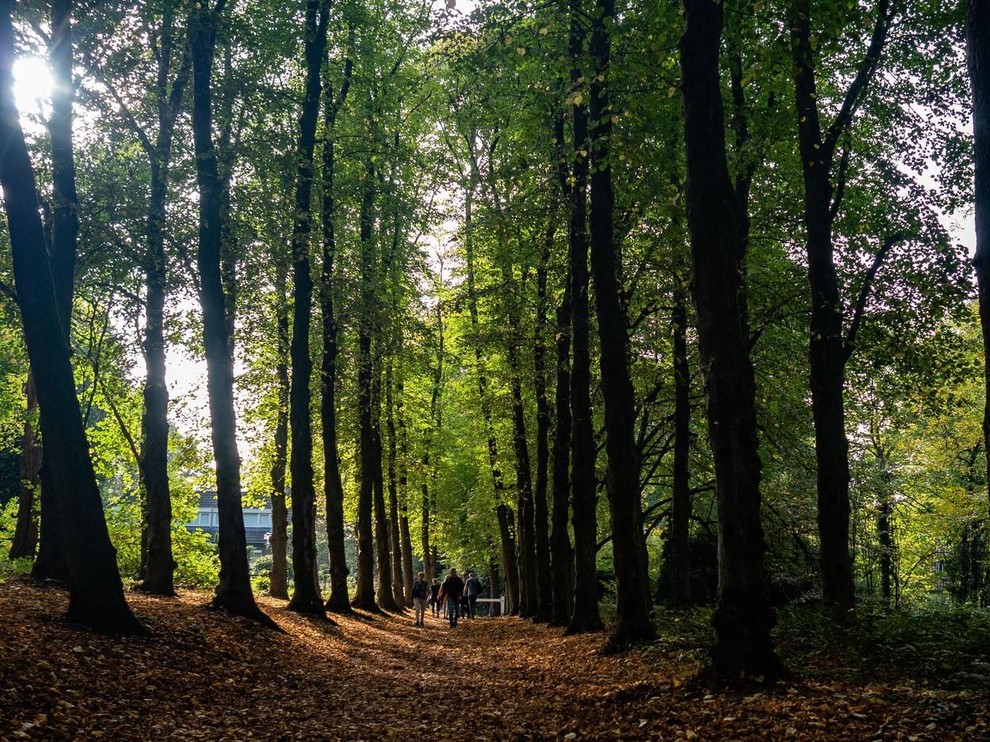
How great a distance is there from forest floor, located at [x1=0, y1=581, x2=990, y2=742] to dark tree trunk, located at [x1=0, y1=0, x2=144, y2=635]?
0.84m

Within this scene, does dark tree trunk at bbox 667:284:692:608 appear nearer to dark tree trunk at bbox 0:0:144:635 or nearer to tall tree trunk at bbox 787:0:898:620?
tall tree trunk at bbox 787:0:898:620

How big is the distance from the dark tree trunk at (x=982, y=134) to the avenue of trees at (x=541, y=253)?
0.03m

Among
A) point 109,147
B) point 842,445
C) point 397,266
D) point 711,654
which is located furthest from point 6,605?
point 397,266

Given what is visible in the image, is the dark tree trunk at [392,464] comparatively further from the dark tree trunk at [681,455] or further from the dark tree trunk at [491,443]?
the dark tree trunk at [681,455]

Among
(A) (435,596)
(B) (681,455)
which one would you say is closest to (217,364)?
(B) (681,455)

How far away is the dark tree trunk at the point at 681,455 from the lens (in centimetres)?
1692

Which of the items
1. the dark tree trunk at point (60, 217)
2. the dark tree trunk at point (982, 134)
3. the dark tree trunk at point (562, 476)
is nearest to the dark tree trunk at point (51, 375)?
the dark tree trunk at point (60, 217)

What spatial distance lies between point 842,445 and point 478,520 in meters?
26.0

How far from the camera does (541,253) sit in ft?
60.6

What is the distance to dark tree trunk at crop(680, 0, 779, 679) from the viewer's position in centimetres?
760

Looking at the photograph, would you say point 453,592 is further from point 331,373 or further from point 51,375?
point 51,375

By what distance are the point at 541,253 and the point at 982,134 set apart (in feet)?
41.6

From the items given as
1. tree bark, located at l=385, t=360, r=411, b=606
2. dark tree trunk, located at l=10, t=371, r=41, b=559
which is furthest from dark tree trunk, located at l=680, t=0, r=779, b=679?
dark tree trunk, located at l=10, t=371, r=41, b=559

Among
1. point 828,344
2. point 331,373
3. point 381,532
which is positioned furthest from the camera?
point 381,532
